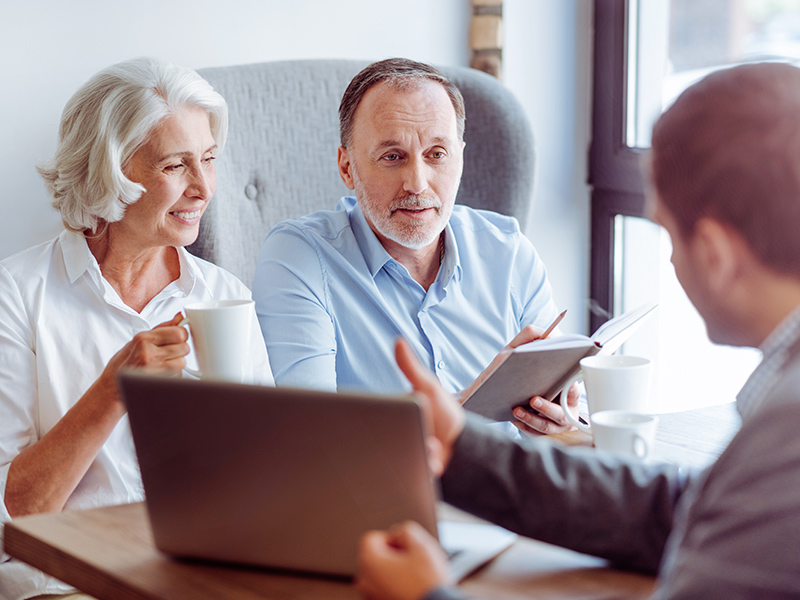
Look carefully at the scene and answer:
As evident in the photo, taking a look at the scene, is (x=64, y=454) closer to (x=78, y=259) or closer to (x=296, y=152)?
(x=78, y=259)

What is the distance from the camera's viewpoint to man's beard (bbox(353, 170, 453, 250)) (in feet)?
5.79

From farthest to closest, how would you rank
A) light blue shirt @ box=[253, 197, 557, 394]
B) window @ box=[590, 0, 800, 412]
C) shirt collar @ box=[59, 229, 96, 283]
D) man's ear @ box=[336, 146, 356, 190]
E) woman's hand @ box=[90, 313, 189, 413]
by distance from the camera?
window @ box=[590, 0, 800, 412]
man's ear @ box=[336, 146, 356, 190]
light blue shirt @ box=[253, 197, 557, 394]
shirt collar @ box=[59, 229, 96, 283]
woman's hand @ box=[90, 313, 189, 413]

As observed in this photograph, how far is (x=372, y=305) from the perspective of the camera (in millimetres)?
1764

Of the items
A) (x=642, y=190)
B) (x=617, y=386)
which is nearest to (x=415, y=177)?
(x=617, y=386)

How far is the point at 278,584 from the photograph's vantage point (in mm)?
805

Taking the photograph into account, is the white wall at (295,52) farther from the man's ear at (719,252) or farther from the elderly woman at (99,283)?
the man's ear at (719,252)

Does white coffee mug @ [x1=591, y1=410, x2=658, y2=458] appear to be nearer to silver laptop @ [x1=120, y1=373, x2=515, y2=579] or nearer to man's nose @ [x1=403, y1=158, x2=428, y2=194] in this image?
silver laptop @ [x1=120, y1=373, x2=515, y2=579]

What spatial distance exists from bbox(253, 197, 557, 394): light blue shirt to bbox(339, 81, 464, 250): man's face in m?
0.06

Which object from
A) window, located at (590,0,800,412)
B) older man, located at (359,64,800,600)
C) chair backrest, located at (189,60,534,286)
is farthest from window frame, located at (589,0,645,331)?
older man, located at (359,64,800,600)

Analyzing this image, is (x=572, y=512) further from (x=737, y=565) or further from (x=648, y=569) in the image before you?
(x=737, y=565)

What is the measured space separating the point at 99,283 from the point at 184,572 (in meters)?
0.74

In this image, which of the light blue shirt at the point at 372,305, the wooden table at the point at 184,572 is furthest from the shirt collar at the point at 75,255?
the wooden table at the point at 184,572

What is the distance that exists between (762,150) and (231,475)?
52cm

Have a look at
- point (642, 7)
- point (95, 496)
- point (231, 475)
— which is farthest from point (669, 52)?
point (231, 475)
